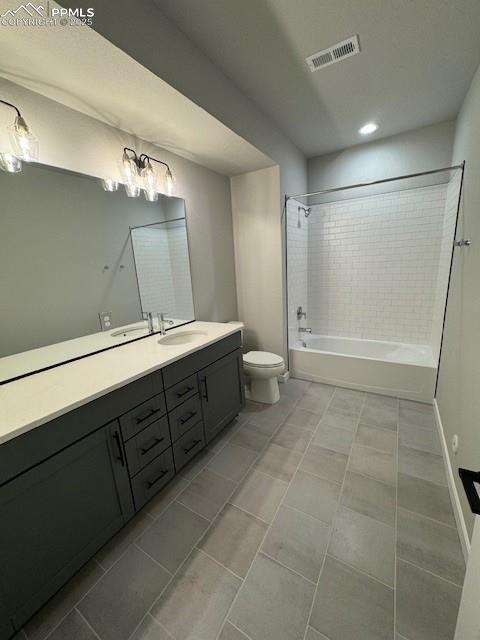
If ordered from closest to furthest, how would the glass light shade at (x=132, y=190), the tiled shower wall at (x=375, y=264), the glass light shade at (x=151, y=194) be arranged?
the glass light shade at (x=132, y=190)
the glass light shade at (x=151, y=194)
the tiled shower wall at (x=375, y=264)

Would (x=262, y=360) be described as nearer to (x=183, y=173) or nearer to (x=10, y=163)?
(x=183, y=173)

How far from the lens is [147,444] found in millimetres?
1376

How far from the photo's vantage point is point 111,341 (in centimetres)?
172

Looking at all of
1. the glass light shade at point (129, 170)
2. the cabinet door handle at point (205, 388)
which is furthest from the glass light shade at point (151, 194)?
the cabinet door handle at point (205, 388)

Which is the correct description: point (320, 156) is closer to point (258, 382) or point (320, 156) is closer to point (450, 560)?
point (258, 382)

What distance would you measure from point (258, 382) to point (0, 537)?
6.33 ft

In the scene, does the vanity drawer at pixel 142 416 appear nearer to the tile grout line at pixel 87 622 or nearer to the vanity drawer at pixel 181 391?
the vanity drawer at pixel 181 391

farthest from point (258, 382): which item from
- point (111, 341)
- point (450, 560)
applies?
point (450, 560)

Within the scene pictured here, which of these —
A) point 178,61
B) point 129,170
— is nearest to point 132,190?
point 129,170

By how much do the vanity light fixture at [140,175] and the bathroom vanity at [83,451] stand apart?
1.12 meters

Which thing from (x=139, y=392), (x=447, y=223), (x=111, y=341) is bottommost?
(x=139, y=392)

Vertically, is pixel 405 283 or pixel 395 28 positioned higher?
pixel 395 28

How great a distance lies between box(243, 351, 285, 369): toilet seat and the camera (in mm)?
2379

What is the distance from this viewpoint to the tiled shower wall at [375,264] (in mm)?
2693
